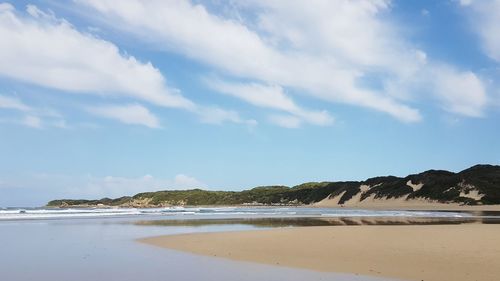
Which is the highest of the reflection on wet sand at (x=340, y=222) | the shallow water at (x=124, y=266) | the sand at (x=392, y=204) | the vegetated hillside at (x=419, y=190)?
the vegetated hillside at (x=419, y=190)

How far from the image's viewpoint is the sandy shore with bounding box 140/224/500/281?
38.4 ft

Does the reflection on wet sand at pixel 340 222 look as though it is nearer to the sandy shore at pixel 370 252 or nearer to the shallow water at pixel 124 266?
the sandy shore at pixel 370 252

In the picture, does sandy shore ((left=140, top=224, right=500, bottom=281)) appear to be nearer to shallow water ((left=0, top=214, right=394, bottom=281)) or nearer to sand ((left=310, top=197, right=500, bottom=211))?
shallow water ((left=0, top=214, right=394, bottom=281))

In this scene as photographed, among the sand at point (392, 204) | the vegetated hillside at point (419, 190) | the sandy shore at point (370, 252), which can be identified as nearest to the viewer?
the sandy shore at point (370, 252)

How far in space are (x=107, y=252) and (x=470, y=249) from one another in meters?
12.5

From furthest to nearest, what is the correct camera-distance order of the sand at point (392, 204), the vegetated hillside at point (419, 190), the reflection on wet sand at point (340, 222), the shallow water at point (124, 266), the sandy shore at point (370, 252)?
1. the vegetated hillside at point (419, 190)
2. the sand at point (392, 204)
3. the reflection on wet sand at point (340, 222)
4. the sandy shore at point (370, 252)
5. the shallow water at point (124, 266)

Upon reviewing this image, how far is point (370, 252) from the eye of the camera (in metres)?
15.2

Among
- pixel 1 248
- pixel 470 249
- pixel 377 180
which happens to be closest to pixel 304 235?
pixel 470 249

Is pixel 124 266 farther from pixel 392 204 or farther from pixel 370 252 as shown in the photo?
pixel 392 204

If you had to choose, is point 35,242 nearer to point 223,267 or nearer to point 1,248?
point 1,248

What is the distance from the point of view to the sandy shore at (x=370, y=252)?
11.7 m

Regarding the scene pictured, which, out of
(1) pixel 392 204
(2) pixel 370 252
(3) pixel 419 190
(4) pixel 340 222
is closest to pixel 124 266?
(2) pixel 370 252

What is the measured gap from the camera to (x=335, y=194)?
103m

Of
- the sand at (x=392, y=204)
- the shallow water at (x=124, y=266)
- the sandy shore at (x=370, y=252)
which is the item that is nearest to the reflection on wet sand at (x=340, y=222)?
the sandy shore at (x=370, y=252)
